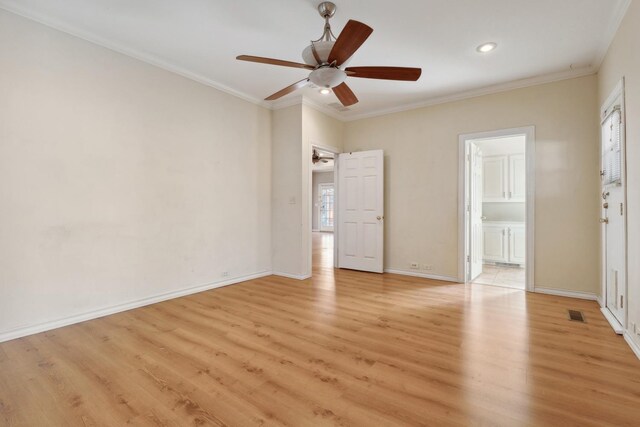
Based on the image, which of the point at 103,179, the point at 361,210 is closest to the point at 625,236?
the point at 361,210

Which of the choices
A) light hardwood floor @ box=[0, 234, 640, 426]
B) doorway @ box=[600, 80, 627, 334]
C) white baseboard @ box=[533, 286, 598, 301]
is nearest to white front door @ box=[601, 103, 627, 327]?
doorway @ box=[600, 80, 627, 334]

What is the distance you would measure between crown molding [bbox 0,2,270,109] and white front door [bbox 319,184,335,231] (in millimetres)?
8922

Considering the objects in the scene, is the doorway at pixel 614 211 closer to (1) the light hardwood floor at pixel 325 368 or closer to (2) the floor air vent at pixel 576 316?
(2) the floor air vent at pixel 576 316

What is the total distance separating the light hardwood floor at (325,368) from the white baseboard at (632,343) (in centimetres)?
5

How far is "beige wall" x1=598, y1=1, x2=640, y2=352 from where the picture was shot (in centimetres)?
229

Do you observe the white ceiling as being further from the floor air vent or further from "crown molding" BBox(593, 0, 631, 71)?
the floor air vent

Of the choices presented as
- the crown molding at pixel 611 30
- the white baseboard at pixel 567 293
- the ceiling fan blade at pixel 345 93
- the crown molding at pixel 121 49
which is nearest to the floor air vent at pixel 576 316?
the white baseboard at pixel 567 293

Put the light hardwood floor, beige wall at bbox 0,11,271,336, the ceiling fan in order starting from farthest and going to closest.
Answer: beige wall at bbox 0,11,271,336 < the ceiling fan < the light hardwood floor

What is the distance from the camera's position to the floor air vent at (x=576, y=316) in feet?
9.93

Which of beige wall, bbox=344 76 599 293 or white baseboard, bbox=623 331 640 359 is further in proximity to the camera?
beige wall, bbox=344 76 599 293

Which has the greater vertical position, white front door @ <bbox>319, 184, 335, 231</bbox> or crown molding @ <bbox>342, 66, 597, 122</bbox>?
crown molding @ <bbox>342, 66, 597, 122</bbox>

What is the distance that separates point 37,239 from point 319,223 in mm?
11151

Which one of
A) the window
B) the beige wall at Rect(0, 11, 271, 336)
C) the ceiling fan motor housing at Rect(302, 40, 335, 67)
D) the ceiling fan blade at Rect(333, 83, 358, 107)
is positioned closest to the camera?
the ceiling fan motor housing at Rect(302, 40, 335, 67)

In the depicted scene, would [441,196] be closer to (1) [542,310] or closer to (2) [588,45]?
(1) [542,310]
